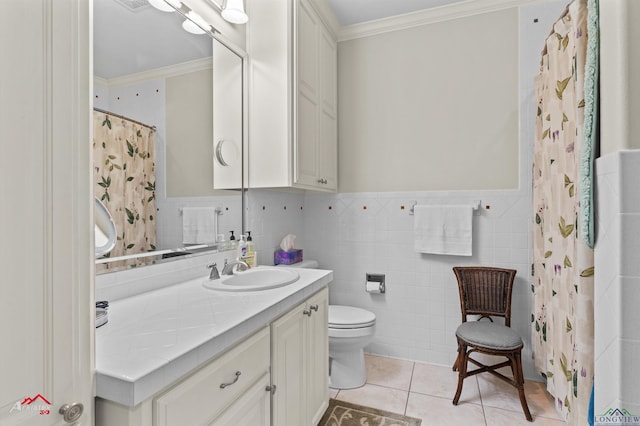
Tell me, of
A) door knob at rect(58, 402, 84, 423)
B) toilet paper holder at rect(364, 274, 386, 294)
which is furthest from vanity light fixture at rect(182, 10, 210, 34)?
toilet paper holder at rect(364, 274, 386, 294)

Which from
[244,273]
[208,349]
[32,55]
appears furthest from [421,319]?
[32,55]

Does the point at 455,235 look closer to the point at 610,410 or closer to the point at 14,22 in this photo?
the point at 610,410

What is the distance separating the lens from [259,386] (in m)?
1.17

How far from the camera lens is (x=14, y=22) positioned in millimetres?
540

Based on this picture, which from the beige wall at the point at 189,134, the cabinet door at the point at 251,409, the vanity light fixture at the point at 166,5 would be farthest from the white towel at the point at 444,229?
the vanity light fixture at the point at 166,5

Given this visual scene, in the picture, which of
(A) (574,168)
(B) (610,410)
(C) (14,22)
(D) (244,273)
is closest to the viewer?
(C) (14,22)

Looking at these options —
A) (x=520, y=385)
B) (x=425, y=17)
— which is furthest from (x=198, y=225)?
(x=425, y=17)

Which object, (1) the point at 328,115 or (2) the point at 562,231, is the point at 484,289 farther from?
(1) the point at 328,115

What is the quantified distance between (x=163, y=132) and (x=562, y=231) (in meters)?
1.97

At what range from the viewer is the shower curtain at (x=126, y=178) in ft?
4.13

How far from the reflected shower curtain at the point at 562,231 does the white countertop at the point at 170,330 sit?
1.05 metres

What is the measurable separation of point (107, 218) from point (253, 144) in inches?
42.4

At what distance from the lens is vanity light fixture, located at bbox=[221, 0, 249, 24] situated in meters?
1.80

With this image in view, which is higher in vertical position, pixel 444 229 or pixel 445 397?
pixel 444 229
